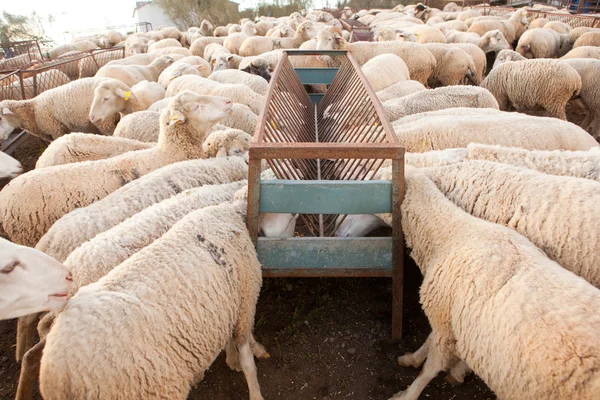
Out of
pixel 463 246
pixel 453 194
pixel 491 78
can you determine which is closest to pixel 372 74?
pixel 491 78

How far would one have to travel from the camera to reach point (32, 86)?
7703 mm

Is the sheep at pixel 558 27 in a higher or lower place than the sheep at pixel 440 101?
lower

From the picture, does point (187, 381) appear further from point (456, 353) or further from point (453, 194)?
point (453, 194)

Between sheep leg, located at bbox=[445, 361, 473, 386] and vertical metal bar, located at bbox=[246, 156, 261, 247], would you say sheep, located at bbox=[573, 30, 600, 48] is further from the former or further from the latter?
vertical metal bar, located at bbox=[246, 156, 261, 247]

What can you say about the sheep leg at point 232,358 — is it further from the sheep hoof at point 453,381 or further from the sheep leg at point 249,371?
the sheep hoof at point 453,381

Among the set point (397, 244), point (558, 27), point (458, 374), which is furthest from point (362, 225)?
point (558, 27)

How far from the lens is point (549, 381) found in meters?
1.47

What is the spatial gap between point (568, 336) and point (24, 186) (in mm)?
3450

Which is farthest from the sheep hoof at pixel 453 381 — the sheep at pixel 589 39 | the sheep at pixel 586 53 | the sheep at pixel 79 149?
the sheep at pixel 589 39

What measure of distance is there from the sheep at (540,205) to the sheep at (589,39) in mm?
9779

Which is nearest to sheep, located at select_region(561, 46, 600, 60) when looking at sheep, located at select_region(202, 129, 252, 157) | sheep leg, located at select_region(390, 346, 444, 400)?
sheep, located at select_region(202, 129, 252, 157)

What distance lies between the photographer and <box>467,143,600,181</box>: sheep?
2.61m

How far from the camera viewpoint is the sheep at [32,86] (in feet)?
24.0

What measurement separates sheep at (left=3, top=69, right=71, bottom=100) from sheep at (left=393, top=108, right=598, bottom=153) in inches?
265
